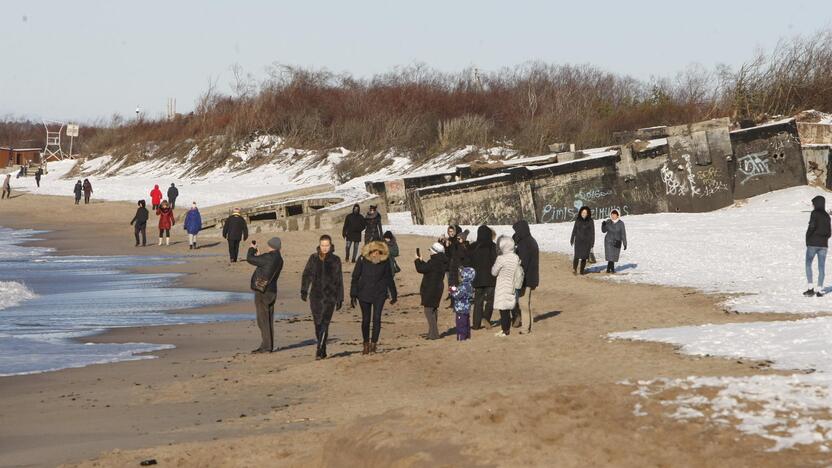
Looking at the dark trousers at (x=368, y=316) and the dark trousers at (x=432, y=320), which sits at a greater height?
the dark trousers at (x=368, y=316)

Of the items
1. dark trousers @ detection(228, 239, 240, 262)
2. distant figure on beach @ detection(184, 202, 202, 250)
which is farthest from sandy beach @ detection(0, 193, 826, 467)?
distant figure on beach @ detection(184, 202, 202, 250)

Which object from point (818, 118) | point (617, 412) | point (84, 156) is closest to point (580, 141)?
point (818, 118)

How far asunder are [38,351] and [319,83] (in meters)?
70.6

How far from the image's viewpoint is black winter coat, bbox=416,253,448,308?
48.4 feet

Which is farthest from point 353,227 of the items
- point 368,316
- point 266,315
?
point 368,316

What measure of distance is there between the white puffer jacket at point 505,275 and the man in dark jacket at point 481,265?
687 mm

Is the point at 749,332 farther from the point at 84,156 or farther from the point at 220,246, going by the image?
the point at 84,156

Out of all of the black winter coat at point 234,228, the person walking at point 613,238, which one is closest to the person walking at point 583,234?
the person walking at point 613,238

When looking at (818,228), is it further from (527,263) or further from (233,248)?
(233,248)

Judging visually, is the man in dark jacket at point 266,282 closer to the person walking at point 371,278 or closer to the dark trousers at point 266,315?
the dark trousers at point 266,315

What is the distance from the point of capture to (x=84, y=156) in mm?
88062

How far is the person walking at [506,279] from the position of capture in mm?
14297

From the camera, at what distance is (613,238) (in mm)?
21906

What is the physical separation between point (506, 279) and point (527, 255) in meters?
0.99
